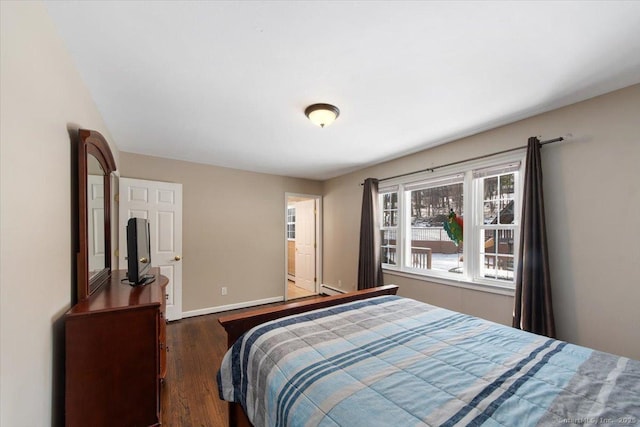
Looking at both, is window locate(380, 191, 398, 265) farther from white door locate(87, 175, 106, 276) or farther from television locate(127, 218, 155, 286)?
white door locate(87, 175, 106, 276)

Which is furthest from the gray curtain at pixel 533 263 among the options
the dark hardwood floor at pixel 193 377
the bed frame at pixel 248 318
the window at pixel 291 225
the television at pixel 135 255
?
the window at pixel 291 225

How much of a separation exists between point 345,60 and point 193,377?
2.90m

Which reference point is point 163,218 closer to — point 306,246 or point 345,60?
point 306,246

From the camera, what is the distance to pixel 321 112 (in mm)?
2176

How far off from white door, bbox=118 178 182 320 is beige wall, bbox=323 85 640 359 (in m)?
4.10

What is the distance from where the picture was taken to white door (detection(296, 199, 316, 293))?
17.7 feet

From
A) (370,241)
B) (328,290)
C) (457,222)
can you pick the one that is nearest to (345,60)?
(457,222)

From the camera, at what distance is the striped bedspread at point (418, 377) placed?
906 mm

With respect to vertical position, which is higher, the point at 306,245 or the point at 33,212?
the point at 33,212

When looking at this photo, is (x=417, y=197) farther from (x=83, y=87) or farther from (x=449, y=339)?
(x=83, y=87)

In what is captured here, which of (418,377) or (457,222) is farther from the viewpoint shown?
(457,222)

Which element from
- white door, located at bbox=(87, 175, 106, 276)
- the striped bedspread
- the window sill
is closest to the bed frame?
the striped bedspread

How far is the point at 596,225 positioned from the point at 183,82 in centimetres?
341

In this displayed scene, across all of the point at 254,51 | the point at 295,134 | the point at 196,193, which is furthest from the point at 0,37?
the point at 196,193
